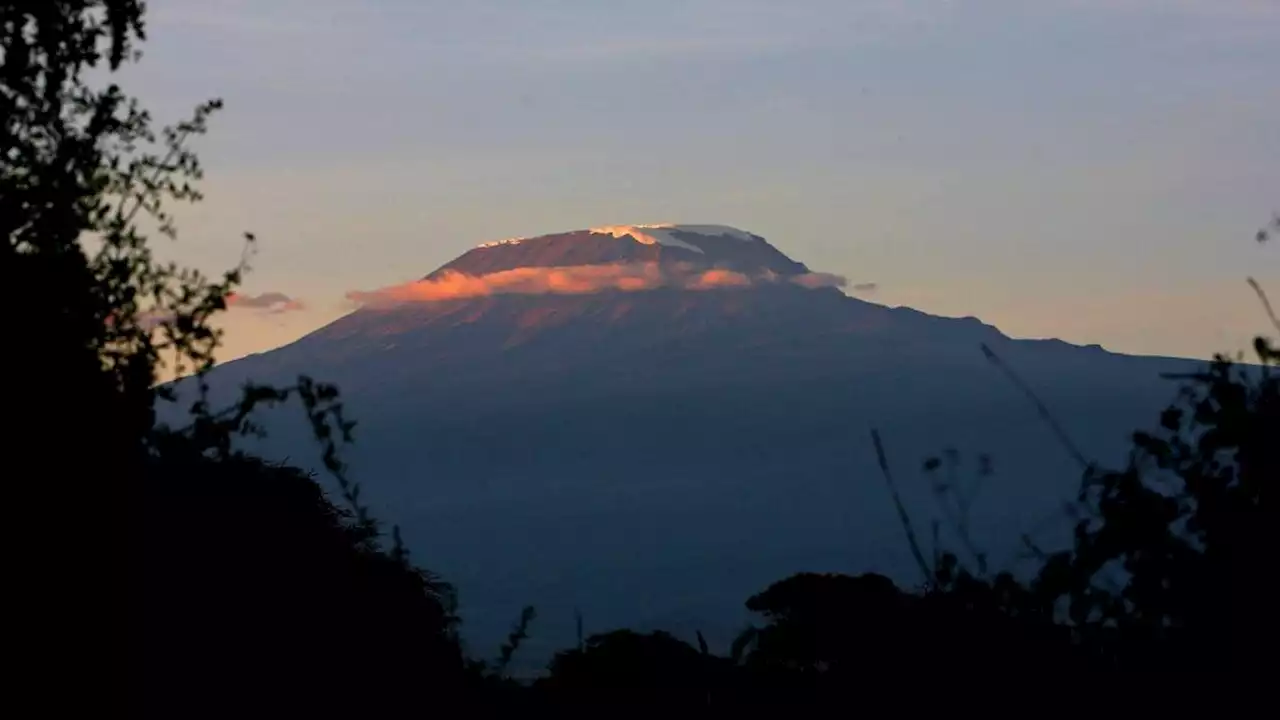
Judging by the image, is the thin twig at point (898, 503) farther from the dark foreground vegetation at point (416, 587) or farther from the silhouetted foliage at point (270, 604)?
the silhouetted foliage at point (270, 604)

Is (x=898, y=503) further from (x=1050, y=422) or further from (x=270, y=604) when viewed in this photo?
(x=270, y=604)

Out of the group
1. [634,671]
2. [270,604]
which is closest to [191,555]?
[270,604]

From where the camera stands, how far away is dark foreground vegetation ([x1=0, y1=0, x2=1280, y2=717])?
6.25 metres

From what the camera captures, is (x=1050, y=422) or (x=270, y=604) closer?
(x=1050, y=422)

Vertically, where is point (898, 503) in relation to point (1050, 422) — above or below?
below

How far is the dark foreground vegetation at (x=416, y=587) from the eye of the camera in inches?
246

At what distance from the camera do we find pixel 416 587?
12.3 metres

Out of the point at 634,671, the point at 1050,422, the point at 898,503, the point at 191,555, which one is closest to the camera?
the point at 898,503

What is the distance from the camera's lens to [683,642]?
763 centimetres

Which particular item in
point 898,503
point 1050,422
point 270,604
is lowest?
point 270,604

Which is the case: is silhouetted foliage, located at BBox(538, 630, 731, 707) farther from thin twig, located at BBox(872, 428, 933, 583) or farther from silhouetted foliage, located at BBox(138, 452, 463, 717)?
thin twig, located at BBox(872, 428, 933, 583)

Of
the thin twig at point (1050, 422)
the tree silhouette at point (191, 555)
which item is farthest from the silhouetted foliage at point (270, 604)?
the thin twig at point (1050, 422)

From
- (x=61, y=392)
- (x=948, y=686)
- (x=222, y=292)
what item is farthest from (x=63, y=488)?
(x=222, y=292)

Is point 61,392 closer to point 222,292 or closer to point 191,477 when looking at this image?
point 191,477
